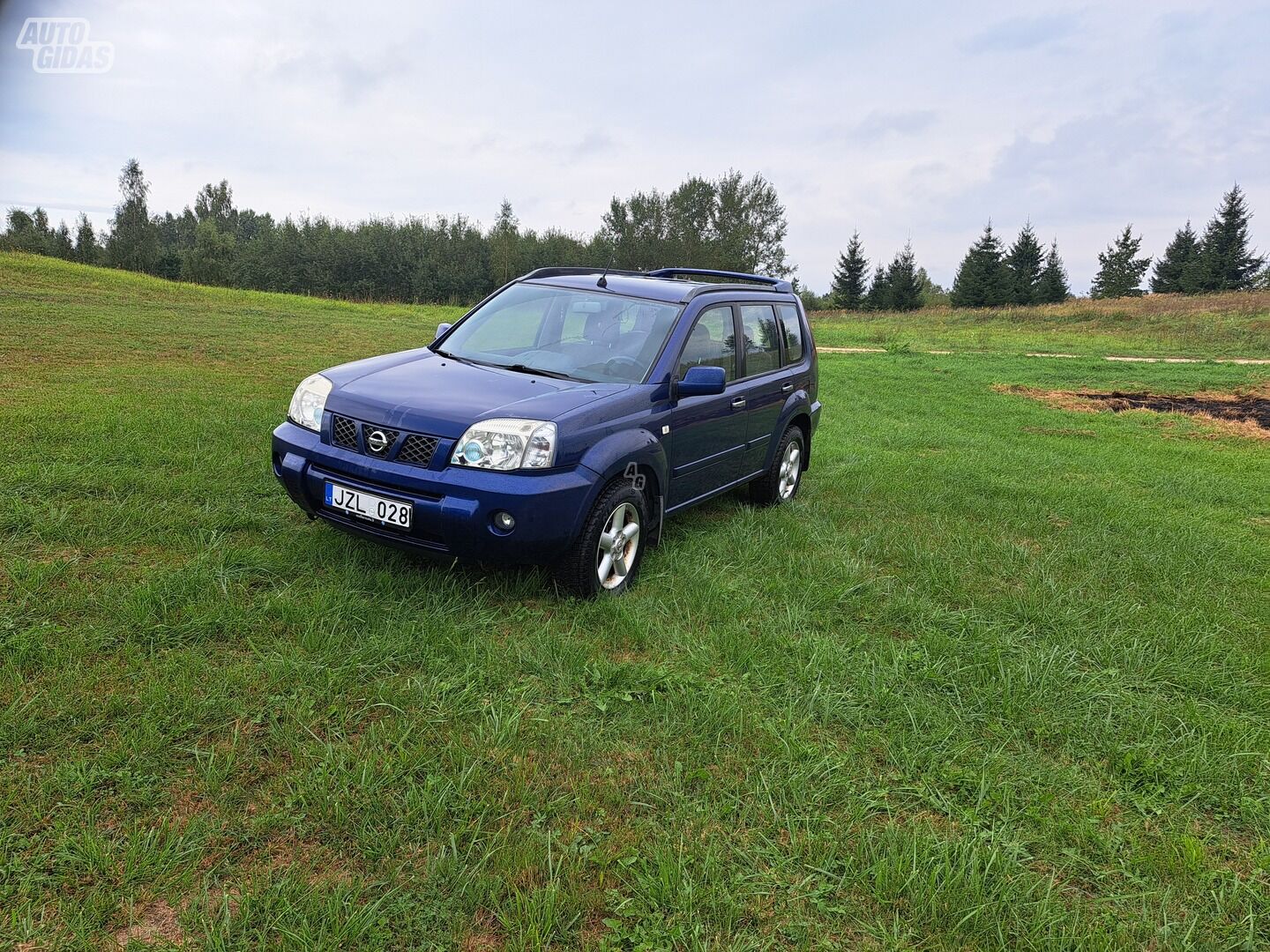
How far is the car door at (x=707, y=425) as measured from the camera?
4.73 meters

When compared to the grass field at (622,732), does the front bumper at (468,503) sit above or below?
above

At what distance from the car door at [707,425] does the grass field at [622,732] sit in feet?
1.41

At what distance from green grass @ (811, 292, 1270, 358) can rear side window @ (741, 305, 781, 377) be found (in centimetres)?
2164

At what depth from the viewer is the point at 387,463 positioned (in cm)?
380

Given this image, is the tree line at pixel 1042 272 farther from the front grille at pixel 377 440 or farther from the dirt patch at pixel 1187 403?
the front grille at pixel 377 440

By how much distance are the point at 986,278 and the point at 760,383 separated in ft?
191

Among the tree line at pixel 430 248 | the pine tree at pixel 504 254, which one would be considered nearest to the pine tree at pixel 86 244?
the tree line at pixel 430 248

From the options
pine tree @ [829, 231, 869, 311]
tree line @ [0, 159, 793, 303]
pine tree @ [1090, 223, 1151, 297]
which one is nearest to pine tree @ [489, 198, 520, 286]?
tree line @ [0, 159, 793, 303]

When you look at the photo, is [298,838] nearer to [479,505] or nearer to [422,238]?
[479,505]

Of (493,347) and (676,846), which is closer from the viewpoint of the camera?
(676,846)

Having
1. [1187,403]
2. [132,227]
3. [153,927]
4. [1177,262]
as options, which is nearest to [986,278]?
[1177,262]

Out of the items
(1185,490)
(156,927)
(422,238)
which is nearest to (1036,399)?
(1185,490)

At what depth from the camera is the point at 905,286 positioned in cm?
5844

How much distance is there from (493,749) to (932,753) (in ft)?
5.36
